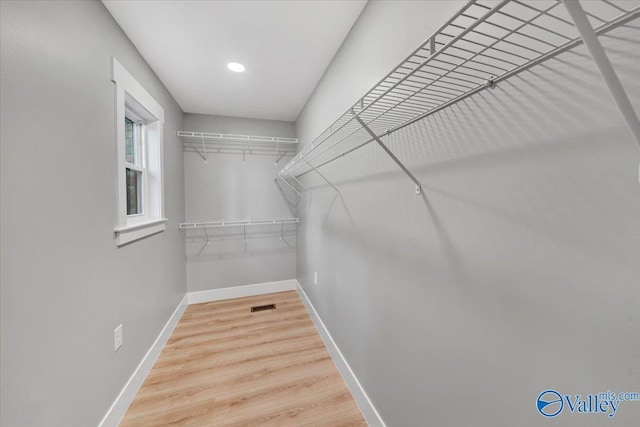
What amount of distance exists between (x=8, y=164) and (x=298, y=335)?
212cm

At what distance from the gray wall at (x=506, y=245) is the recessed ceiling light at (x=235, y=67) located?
1.10 meters

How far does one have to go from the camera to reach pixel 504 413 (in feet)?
2.14

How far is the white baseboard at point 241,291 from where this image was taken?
2.96 metres

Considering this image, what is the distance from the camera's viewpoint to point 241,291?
123 inches

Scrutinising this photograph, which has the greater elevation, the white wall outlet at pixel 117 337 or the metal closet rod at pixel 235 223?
the metal closet rod at pixel 235 223

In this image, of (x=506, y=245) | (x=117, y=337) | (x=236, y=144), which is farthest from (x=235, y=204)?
(x=506, y=245)

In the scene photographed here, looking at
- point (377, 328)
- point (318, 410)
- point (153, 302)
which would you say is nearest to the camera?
point (377, 328)

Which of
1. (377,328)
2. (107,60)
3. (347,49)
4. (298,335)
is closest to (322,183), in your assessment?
(347,49)

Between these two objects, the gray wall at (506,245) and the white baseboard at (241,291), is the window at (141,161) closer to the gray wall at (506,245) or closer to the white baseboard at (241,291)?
the white baseboard at (241,291)

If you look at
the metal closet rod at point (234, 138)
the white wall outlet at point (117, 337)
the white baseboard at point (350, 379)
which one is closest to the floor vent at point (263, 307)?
the white baseboard at point (350, 379)

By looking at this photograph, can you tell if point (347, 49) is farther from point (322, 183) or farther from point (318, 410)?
point (318, 410)

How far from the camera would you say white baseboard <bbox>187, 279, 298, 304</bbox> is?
2962mm

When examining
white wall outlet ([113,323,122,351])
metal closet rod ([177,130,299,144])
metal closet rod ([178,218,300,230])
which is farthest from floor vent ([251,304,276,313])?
metal closet rod ([177,130,299,144])

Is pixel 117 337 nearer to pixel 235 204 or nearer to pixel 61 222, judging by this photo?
pixel 61 222
